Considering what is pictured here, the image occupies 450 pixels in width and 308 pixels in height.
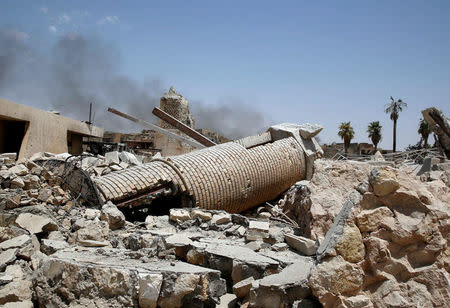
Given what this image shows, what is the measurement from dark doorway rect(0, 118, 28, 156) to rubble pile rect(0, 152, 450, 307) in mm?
3964

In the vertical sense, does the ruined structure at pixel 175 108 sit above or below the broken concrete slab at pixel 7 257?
above

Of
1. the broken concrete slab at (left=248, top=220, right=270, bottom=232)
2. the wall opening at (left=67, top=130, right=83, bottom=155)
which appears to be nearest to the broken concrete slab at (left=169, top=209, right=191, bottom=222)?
the broken concrete slab at (left=248, top=220, right=270, bottom=232)

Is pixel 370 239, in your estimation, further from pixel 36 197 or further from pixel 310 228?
pixel 36 197

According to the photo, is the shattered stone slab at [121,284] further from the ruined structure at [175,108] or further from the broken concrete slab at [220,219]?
the ruined structure at [175,108]

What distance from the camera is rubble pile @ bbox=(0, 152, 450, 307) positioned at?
2.36 meters

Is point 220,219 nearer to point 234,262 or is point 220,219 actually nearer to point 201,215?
point 201,215

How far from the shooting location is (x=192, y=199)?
5582mm

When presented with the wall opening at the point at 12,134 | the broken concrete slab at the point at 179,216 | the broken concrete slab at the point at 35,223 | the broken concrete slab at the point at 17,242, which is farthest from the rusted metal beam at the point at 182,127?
the broken concrete slab at the point at 17,242

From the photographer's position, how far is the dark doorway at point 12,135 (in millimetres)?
7397

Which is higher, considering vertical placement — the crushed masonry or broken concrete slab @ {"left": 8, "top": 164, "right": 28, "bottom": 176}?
broken concrete slab @ {"left": 8, "top": 164, "right": 28, "bottom": 176}

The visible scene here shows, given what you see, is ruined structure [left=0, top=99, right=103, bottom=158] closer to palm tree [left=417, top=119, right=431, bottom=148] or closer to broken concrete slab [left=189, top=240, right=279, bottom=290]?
broken concrete slab [left=189, top=240, right=279, bottom=290]

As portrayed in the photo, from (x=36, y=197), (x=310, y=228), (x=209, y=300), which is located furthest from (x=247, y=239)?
(x=36, y=197)

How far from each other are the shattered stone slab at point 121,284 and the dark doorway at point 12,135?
562cm

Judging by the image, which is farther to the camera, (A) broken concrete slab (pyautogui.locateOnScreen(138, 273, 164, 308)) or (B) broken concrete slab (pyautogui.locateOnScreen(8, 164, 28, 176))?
(B) broken concrete slab (pyautogui.locateOnScreen(8, 164, 28, 176))
